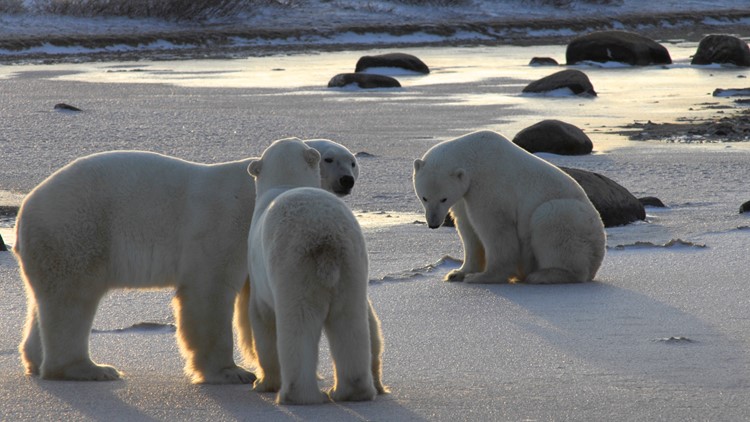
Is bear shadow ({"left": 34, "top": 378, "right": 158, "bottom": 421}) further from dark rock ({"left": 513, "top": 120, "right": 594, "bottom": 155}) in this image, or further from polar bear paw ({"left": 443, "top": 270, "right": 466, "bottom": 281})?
dark rock ({"left": 513, "top": 120, "right": 594, "bottom": 155})

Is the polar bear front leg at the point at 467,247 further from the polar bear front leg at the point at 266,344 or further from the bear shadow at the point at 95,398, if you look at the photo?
the bear shadow at the point at 95,398

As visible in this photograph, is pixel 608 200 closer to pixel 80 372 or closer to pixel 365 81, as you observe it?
pixel 80 372

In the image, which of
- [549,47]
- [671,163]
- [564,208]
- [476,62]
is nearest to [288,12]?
[549,47]

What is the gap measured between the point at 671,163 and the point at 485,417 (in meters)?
7.91

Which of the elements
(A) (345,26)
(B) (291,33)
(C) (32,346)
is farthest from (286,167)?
(A) (345,26)

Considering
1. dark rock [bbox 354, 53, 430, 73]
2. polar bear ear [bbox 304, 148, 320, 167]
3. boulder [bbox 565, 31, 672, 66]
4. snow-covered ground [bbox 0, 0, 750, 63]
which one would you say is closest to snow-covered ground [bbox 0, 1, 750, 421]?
polar bear ear [bbox 304, 148, 320, 167]

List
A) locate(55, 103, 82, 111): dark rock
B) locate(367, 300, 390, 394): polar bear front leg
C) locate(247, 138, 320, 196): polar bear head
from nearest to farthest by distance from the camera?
locate(367, 300, 390, 394): polar bear front leg → locate(247, 138, 320, 196): polar bear head → locate(55, 103, 82, 111): dark rock

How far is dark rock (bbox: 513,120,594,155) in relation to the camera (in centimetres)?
1161

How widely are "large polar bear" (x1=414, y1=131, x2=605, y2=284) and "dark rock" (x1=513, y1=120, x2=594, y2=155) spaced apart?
17.4 feet

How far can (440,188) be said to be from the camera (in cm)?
623

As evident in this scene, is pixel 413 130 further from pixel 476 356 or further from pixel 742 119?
pixel 476 356

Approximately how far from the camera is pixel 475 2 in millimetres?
53156

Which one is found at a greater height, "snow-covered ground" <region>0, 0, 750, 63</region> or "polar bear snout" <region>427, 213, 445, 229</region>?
"polar bear snout" <region>427, 213, 445, 229</region>

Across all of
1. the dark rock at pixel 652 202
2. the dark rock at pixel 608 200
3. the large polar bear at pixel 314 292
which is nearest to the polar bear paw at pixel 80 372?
the large polar bear at pixel 314 292
